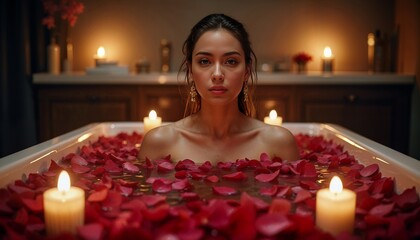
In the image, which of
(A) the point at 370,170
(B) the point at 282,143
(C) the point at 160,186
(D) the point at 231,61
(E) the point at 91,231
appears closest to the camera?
(E) the point at 91,231

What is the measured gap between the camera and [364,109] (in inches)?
125

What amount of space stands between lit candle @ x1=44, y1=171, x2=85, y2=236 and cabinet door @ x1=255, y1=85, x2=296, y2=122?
221 centimetres

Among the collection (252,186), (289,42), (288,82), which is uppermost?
(289,42)

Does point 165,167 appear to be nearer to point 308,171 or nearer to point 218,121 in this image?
point 218,121

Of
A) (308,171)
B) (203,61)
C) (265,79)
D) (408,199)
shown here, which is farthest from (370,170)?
(265,79)

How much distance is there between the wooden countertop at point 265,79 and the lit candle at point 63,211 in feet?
6.90

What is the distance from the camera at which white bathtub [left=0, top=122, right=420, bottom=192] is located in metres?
1.40

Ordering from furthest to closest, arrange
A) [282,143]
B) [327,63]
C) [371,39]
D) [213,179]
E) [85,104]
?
[371,39]
[327,63]
[85,104]
[282,143]
[213,179]

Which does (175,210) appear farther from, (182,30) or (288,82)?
(182,30)

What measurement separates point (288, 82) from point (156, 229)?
221 centimetres

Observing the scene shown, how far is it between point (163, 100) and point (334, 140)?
1.31 metres

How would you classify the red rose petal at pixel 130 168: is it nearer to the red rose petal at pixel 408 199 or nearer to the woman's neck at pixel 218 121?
the woman's neck at pixel 218 121

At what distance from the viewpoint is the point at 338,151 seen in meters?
1.98

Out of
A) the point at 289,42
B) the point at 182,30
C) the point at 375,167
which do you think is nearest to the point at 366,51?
the point at 289,42
